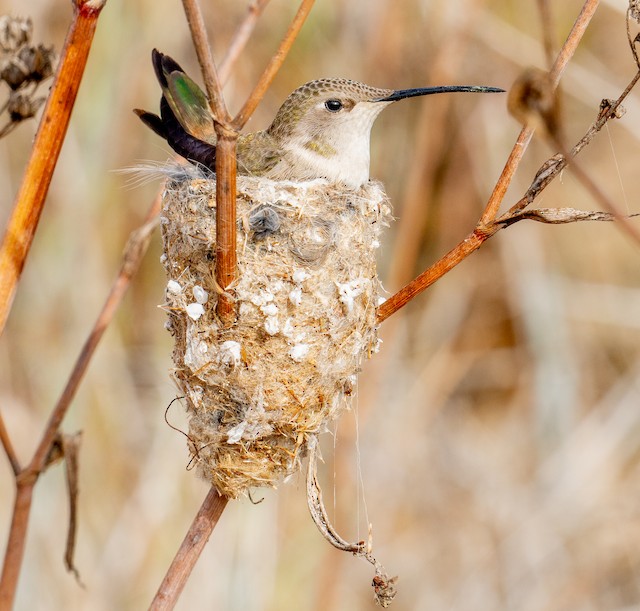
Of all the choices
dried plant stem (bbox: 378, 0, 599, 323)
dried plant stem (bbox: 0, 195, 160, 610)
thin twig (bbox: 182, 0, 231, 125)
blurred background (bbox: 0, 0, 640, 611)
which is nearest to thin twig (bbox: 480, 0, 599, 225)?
dried plant stem (bbox: 378, 0, 599, 323)

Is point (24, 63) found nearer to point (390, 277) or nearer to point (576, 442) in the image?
point (390, 277)

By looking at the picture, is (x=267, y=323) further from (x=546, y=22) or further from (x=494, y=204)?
(x=546, y=22)

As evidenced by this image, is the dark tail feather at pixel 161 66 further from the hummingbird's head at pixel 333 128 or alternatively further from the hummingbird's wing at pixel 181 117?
the hummingbird's head at pixel 333 128

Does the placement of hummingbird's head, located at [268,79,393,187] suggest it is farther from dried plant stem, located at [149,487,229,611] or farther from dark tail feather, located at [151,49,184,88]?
dried plant stem, located at [149,487,229,611]

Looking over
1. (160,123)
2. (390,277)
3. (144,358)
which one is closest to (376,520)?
(144,358)

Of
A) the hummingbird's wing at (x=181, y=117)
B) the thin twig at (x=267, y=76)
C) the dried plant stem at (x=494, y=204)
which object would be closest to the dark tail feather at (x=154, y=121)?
the hummingbird's wing at (x=181, y=117)

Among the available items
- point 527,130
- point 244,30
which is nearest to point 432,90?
point 244,30
